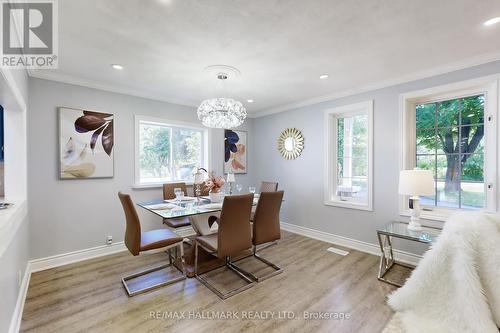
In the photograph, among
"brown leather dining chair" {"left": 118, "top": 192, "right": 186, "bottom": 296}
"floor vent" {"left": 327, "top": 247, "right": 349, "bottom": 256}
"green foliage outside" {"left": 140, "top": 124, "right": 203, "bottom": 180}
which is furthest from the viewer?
"green foliage outside" {"left": 140, "top": 124, "right": 203, "bottom": 180}

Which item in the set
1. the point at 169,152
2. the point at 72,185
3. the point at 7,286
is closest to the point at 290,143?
the point at 169,152

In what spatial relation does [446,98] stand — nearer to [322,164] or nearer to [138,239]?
[322,164]

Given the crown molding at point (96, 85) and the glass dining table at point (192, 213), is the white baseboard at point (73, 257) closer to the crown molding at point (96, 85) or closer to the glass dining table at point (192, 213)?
the glass dining table at point (192, 213)

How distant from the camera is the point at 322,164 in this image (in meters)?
3.97

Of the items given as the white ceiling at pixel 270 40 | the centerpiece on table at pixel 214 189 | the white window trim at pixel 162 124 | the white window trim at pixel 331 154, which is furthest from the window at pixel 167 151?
the white window trim at pixel 331 154

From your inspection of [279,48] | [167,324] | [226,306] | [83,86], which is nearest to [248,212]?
[226,306]

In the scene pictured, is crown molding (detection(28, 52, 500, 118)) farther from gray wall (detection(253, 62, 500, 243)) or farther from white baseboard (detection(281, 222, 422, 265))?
white baseboard (detection(281, 222, 422, 265))

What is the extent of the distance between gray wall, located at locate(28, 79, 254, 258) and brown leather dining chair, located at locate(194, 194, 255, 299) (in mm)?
1731

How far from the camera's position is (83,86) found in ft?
10.3

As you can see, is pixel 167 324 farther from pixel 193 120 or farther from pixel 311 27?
pixel 193 120

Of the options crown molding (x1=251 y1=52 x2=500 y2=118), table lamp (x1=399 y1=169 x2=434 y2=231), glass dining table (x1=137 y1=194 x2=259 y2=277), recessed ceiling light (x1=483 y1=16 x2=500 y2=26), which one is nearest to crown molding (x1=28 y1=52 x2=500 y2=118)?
crown molding (x1=251 y1=52 x2=500 y2=118)

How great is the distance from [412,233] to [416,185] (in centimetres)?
53

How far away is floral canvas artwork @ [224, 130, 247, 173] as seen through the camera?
15.9ft

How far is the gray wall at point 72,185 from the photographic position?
2.83 meters
